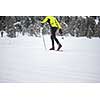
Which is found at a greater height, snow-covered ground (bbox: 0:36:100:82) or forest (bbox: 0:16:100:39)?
forest (bbox: 0:16:100:39)

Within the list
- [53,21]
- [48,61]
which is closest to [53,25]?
[53,21]

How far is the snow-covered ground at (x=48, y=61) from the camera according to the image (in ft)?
13.3

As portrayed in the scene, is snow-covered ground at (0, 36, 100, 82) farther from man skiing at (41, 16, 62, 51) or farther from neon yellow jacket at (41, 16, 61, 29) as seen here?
neon yellow jacket at (41, 16, 61, 29)

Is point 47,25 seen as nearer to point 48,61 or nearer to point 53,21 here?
point 53,21

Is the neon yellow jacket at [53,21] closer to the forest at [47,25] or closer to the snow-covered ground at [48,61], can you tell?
the forest at [47,25]

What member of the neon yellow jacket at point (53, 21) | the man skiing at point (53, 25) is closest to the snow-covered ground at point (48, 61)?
the man skiing at point (53, 25)

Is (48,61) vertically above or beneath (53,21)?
beneath

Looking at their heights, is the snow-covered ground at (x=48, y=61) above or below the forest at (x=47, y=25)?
below

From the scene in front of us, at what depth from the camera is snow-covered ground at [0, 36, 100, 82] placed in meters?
4.04

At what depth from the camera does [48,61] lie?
410cm

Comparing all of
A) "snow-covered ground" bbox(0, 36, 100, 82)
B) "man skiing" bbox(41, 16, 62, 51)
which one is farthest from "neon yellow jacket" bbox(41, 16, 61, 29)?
"snow-covered ground" bbox(0, 36, 100, 82)

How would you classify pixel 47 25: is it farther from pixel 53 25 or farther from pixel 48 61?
pixel 48 61

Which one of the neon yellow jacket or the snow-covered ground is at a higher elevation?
the neon yellow jacket
